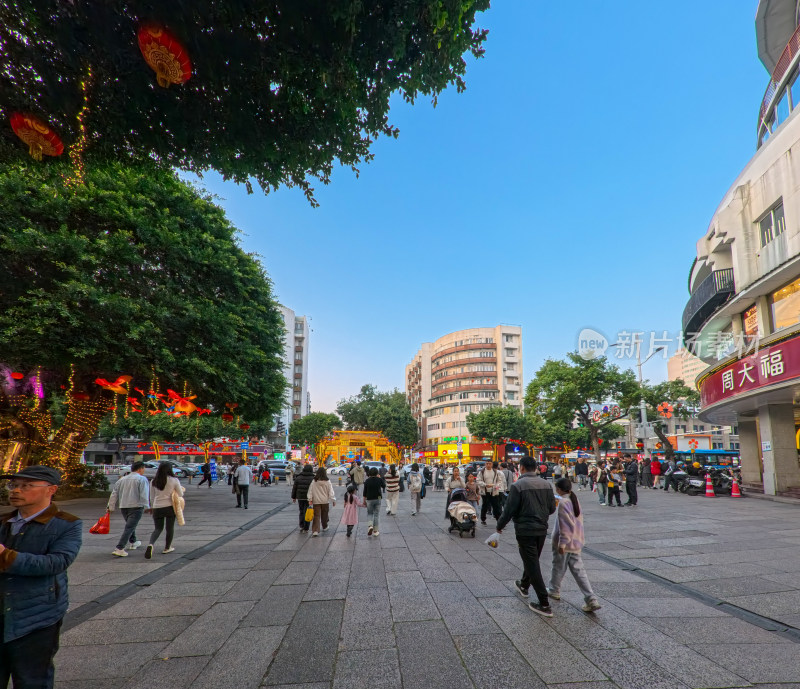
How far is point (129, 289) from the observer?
14.5 m

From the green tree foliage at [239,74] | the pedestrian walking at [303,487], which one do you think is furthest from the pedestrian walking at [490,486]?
the green tree foliage at [239,74]

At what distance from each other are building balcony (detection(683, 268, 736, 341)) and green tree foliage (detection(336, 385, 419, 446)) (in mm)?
52017

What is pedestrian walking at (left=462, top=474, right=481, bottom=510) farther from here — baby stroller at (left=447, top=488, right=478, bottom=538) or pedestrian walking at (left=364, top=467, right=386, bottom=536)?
pedestrian walking at (left=364, top=467, right=386, bottom=536)

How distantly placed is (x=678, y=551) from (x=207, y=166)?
33.2 feet

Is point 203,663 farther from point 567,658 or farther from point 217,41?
point 217,41

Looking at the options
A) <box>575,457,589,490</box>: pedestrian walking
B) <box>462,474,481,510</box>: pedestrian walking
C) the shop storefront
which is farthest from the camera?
<box>575,457,589,490</box>: pedestrian walking

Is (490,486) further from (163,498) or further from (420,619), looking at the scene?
(420,619)

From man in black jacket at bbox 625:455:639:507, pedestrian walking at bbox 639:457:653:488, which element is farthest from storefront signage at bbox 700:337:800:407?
pedestrian walking at bbox 639:457:653:488

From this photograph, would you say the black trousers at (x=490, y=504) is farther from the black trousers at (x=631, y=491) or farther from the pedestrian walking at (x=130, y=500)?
the pedestrian walking at (x=130, y=500)

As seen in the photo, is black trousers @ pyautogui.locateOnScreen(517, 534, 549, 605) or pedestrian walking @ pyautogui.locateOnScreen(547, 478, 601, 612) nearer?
black trousers @ pyautogui.locateOnScreen(517, 534, 549, 605)

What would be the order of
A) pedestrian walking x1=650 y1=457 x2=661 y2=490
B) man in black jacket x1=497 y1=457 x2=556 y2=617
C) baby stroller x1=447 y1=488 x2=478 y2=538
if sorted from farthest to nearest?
pedestrian walking x1=650 y1=457 x2=661 y2=490, baby stroller x1=447 y1=488 x2=478 y2=538, man in black jacket x1=497 y1=457 x2=556 y2=617

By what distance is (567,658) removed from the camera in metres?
4.25

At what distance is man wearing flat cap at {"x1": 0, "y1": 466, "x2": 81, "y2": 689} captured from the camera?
2.68 m

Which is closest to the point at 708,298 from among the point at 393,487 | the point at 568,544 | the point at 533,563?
the point at 393,487
